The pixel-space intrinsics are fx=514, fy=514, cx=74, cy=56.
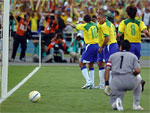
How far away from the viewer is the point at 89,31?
14.7 m

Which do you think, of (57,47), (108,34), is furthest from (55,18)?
(108,34)

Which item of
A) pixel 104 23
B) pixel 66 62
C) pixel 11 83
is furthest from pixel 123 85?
pixel 66 62

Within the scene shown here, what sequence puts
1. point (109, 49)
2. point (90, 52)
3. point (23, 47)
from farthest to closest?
point (23, 47) → point (90, 52) → point (109, 49)

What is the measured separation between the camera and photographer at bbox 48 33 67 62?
2636 centimetres

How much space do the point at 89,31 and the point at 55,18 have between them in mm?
13064

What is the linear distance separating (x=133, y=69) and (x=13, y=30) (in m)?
18.3

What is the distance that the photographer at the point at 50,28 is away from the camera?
27.3 metres

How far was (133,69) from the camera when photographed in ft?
31.6

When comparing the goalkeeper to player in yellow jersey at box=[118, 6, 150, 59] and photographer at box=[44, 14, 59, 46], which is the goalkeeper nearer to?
player in yellow jersey at box=[118, 6, 150, 59]

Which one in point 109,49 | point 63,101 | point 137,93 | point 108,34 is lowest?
point 63,101

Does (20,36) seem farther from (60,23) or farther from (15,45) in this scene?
(60,23)

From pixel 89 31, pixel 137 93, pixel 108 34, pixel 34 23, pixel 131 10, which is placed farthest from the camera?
pixel 34 23

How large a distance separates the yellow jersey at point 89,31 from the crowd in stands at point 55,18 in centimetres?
1026

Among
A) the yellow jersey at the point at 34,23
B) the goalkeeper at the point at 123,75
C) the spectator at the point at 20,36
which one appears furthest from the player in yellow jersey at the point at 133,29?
the yellow jersey at the point at 34,23
